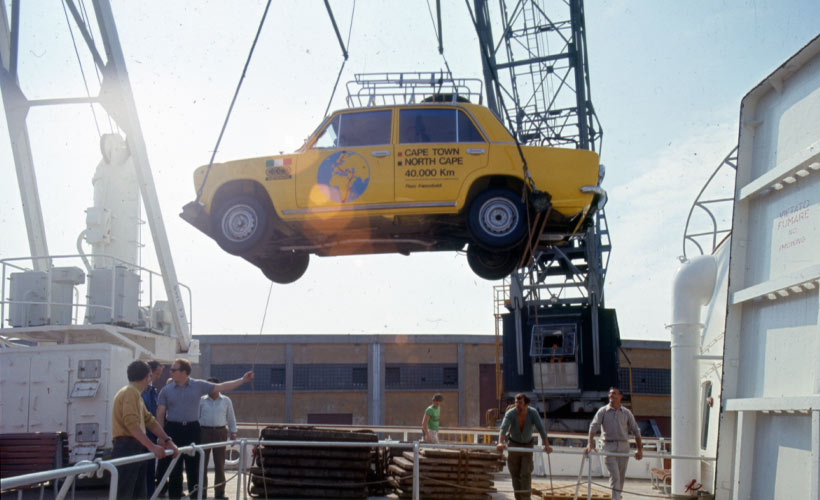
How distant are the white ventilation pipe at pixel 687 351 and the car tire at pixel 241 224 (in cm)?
609

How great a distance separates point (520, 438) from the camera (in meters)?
10.1

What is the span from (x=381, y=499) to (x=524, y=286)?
12.8 meters

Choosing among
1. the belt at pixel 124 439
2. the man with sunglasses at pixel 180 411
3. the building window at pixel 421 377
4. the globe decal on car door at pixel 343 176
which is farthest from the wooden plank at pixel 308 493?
the building window at pixel 421 377

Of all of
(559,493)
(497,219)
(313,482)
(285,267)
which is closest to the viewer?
(497,219)

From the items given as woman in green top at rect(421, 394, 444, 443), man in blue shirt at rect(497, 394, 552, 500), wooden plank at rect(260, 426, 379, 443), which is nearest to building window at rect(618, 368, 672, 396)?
woman in green top at rect(421, 394, 444, 443)

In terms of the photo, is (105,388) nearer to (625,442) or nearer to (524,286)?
(625,442)

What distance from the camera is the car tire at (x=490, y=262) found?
28.7 feet

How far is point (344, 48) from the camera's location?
9.45 metres

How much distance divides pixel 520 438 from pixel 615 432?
1.23m

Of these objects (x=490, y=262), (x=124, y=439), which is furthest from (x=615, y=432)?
(x=124, y=439)

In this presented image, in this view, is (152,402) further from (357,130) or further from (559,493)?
(559,493)

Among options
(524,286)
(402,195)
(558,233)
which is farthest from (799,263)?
(524,286)

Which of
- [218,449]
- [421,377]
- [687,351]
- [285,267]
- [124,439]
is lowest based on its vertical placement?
[421,377]

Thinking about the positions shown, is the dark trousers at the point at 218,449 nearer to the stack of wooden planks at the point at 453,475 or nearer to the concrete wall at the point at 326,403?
the stack of wooden planks at the point at 453,475
